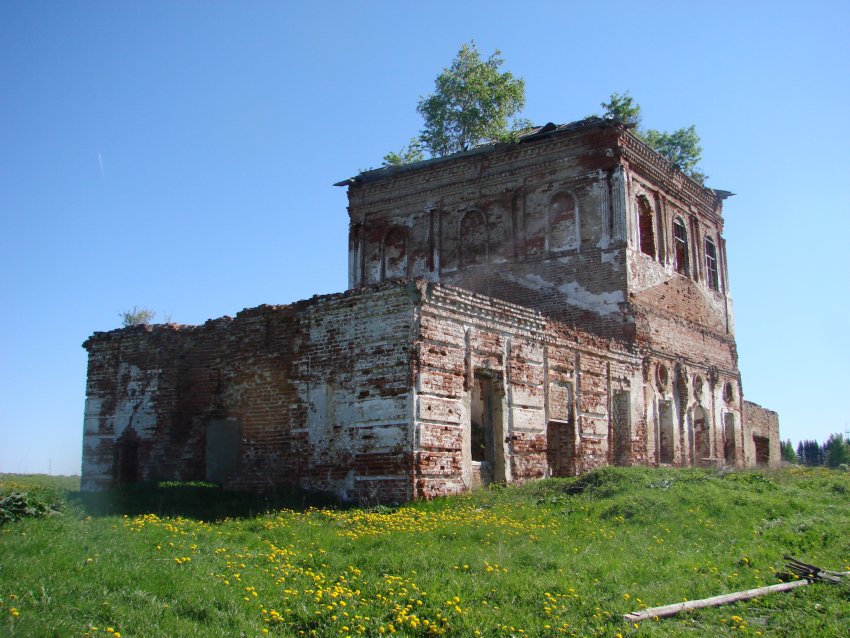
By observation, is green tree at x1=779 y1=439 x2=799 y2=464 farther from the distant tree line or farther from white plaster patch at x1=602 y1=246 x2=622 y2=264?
white plaster patch at x1=602 y1=246 x2=622 y2=264

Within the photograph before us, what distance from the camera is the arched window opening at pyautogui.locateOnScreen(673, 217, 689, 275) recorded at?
979 inches

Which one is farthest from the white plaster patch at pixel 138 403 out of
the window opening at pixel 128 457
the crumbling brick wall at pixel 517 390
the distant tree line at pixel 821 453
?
the distant tree line at pixel 821 453

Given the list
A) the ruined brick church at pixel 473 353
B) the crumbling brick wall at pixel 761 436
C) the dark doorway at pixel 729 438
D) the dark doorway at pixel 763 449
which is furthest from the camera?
the dark doorway at pixel 763 449

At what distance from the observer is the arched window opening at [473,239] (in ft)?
78.8

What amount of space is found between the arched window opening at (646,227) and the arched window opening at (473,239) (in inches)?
175

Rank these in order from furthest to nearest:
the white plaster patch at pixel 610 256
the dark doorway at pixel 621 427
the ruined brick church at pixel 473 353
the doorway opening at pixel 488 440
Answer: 1. the white plaster patch at pixel 610 256
2. the dark doorway at pixel 621 427
3. the doorway opening at pixel 488 440
4. the ruined brick church at pixel 473 353

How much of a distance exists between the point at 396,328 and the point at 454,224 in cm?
1146

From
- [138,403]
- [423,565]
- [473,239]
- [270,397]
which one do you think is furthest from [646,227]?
[423,565]

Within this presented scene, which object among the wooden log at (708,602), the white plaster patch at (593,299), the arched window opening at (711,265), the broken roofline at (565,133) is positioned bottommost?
the wooden log at (708,602)

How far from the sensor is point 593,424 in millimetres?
18062

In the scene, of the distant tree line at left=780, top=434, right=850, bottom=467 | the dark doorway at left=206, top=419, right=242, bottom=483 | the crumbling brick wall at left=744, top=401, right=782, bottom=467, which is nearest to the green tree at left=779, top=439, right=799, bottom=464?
the distant tree line at left=780, top=434, right=850, bottom=467

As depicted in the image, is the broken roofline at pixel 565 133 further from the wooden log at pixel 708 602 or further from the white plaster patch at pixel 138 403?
the wooden log at pixel 708 602

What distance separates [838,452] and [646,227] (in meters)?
25.3

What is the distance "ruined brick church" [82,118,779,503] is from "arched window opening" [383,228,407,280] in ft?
0.21
